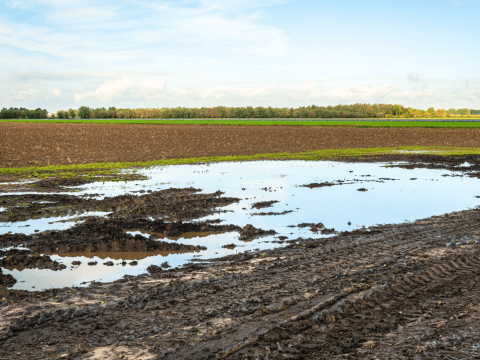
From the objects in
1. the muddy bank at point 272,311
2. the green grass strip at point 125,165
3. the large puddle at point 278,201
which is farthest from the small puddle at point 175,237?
the green grass strip at point 125,165

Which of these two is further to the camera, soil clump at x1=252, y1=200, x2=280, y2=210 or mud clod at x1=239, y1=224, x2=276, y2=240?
soil clump at x1=252, y1=200, x2=280, y2=210

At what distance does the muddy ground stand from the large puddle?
676 mm

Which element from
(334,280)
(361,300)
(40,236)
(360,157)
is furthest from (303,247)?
(360,157)

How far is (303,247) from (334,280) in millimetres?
2324

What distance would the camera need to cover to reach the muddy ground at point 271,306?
4.96m

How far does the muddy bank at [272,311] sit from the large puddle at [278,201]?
1.20m

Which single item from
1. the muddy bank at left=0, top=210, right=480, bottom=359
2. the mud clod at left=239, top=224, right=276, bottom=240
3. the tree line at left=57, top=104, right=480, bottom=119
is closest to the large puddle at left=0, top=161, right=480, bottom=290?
the mud clod at left=239, top=224, right=276, bottom=240

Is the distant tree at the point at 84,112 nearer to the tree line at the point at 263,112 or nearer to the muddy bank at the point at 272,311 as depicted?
the tree line at the point at 263,112

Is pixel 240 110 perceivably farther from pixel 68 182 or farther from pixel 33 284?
pixel 33 284

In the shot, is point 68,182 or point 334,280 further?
point 68,182

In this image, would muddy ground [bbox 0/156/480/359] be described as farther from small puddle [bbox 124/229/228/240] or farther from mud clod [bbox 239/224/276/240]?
mud clod [bbox 239/224/276/240]

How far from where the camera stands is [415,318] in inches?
225

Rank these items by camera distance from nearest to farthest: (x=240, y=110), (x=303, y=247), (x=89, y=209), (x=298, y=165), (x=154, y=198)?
(x=303, y=247)
(x=89, y=209)
(x=154, y=198)
(x=298, y=165)
(x=240, y=110)

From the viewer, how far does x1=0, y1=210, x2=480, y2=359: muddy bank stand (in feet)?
16.3
